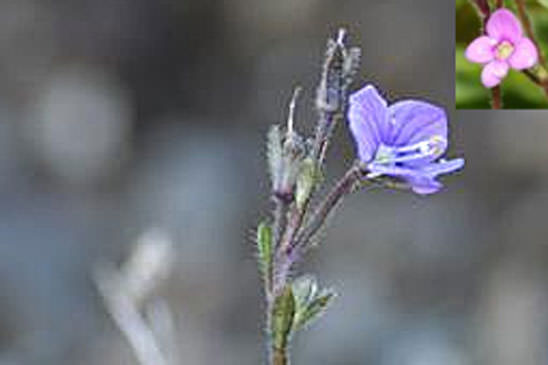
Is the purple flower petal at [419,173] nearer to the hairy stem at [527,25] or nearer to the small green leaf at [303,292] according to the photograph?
the small green leaf at [303,292]

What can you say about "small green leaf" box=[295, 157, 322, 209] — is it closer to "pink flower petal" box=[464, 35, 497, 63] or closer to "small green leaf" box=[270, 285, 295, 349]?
"small green leaf" box=[270, 285, 295, 349]

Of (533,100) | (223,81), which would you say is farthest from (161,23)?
(533,100)

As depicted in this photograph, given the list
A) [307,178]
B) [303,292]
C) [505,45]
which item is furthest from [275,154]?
[505,45]

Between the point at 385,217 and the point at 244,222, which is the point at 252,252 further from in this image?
the point at 385,217

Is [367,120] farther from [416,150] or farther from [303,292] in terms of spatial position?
[303,292]

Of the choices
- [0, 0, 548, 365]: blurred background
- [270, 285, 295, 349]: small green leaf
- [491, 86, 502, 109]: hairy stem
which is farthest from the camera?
[0, 0, 548, 365]: blurred background

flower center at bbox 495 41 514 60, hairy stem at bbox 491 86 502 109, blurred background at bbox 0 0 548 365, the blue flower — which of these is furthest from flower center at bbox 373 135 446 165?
blurred background at bbox 0 0 548 365

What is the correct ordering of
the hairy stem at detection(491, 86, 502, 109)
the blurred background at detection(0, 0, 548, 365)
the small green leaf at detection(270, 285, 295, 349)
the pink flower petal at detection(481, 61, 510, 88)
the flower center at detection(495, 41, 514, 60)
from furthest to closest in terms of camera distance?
the blurred background at detection(0, 0, 548, 365), the hairy stem at detection(491, 86, 502, 109), the pink flower petal at detection(481, 61, 510, 88), the flower center at detection(495, 41, 514, 60), the small green leaf at detection(270, 285, 295, 349)
